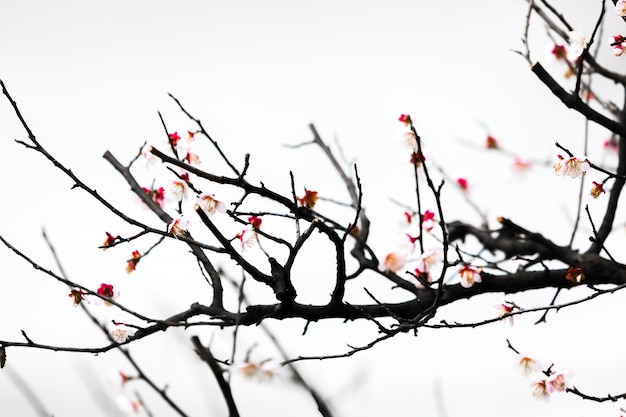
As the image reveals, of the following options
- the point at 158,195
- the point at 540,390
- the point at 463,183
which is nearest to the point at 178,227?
the point at 158,195

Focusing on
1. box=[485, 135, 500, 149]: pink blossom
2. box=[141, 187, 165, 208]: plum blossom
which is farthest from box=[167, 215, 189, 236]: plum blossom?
box=[485, 135, 500, 149]: pink blossom

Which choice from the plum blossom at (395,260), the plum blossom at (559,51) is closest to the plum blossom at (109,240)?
the plum blossom at (395,260)

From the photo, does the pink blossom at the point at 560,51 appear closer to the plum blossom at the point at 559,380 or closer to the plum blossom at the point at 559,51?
the plum blossom at the point at 559,51

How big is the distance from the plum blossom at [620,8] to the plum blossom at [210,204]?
1.07 meters

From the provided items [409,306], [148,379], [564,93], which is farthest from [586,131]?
[148,379]

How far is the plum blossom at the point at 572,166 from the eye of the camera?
172 cm

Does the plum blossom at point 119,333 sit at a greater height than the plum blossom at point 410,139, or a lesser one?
lesser

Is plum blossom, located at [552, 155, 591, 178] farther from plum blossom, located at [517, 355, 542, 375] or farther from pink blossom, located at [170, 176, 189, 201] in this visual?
pink blossom, located at [170, 176, 189, 201]

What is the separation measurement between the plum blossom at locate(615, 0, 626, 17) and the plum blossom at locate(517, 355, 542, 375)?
0.94m

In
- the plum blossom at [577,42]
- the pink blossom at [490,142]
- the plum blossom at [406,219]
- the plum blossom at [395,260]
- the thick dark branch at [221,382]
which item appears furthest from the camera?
the pink blossom at [490,142]

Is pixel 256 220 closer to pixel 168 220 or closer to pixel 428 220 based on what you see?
pixel 168 220

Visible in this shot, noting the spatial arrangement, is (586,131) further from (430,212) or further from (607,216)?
(430,212)

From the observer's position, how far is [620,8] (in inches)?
66.2

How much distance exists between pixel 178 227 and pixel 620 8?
Result: 1.20m
